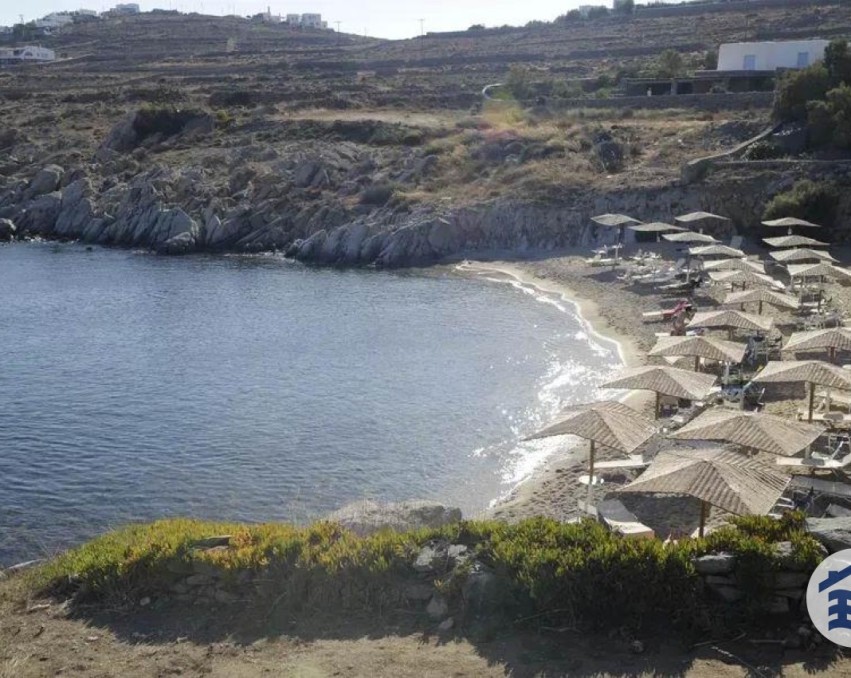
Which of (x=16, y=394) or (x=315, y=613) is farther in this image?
(x=16, y=394)

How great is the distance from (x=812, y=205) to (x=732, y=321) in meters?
20.3

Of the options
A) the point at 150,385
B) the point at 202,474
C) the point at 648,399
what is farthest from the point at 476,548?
the point at 150,385

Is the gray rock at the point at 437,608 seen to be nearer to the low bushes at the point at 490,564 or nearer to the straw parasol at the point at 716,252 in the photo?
the low bushes at the point at 490,564

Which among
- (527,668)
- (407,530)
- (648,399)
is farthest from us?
(648,399)

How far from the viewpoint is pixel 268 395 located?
27609mm

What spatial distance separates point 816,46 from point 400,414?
52.2 metres

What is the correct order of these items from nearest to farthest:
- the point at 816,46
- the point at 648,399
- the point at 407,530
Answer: the point at 407,530, the point at 648,399, the point at 816,46

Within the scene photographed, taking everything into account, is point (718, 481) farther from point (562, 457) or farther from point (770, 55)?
point (770, 55)

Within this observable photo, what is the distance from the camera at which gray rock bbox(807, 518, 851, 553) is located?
415 inches

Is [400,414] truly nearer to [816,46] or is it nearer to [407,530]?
[407,530]

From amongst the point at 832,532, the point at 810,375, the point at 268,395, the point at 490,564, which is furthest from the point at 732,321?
the point at 490,564

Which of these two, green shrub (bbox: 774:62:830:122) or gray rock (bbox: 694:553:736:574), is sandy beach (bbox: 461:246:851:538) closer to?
gray rock (bbox: 694:553:736:574)

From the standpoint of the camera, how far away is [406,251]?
50.0 m

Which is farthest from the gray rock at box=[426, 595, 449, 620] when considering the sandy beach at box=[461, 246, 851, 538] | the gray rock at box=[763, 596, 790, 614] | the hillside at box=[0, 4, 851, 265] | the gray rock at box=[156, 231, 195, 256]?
the gray rock at box=[156, 231, 195, 256]
